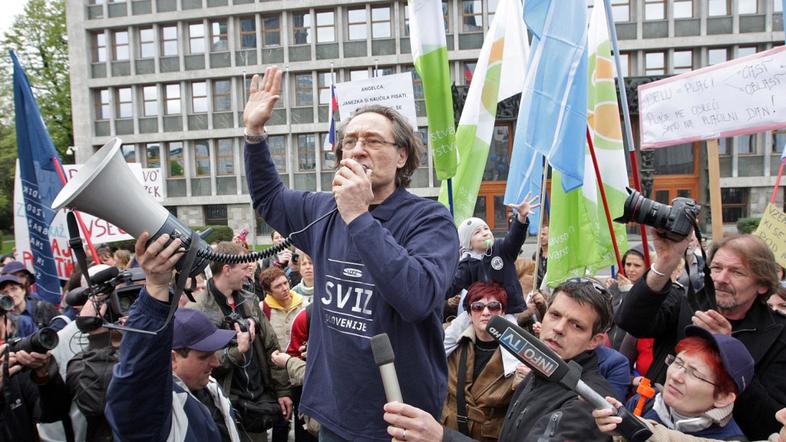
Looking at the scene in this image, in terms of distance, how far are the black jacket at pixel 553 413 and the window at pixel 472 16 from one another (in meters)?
27.9

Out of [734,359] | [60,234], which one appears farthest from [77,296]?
[60,234]

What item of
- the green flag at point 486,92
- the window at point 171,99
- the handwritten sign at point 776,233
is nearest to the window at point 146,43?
the window at point 171,99

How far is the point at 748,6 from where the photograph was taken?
87.3 ft

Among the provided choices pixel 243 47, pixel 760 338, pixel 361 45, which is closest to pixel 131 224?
pixel 760 338

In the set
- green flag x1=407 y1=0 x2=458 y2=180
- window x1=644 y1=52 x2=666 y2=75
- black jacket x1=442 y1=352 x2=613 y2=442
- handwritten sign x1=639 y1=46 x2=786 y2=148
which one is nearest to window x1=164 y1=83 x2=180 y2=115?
window x1=644 y1=52 x2=666 y2=75

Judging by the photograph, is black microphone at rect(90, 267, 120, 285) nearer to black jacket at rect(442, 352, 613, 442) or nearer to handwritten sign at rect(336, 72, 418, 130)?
black jacket at rect(442, 352, 613, 442)

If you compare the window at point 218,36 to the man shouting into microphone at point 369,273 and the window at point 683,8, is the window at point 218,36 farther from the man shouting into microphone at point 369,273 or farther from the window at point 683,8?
the man shouting into microphone at point 369,273

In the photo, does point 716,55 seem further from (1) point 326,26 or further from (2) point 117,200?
(2) point 117,200

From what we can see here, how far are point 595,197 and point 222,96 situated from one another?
89.7 ft

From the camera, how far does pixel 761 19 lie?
86.3ft

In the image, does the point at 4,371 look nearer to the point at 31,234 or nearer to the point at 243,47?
the point at 31,234

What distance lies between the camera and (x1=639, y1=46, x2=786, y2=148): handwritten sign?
13.5 feet

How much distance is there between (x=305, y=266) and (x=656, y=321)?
383 centimetres

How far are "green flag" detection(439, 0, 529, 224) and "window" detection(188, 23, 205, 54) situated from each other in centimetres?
2746
